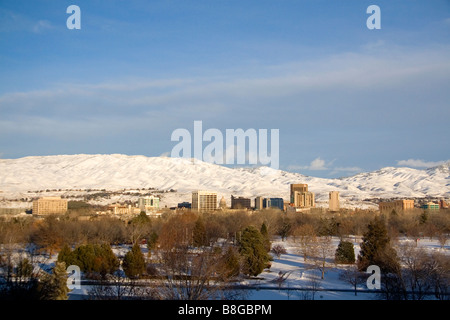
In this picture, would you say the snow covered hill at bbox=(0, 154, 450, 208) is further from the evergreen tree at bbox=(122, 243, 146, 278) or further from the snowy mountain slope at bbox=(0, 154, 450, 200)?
the evergreen tree at bbox=(122, 243, 146, 278)

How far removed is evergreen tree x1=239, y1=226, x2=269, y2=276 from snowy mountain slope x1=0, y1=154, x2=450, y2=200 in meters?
122

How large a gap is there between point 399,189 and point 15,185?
411 feet

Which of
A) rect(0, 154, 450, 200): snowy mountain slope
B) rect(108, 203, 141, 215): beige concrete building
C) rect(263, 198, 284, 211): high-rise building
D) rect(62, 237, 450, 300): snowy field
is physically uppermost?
rect(0, 154, 450, 200): snowy mountain slope

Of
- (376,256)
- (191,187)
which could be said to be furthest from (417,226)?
(191,187)

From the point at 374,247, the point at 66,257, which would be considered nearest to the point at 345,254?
the point at 374,247

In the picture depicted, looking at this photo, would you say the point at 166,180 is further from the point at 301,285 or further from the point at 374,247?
the point at 301,285

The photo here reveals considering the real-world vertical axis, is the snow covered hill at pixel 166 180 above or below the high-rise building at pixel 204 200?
above

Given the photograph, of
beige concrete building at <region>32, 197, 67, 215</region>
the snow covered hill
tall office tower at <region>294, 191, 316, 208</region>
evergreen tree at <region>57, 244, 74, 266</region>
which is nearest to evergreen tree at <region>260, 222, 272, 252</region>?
evergreen tree at <region>57, 244, 74, 266</region>

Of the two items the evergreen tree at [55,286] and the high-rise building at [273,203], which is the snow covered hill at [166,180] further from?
the evergreen tree at [55,286]

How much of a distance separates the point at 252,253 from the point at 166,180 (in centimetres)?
15190

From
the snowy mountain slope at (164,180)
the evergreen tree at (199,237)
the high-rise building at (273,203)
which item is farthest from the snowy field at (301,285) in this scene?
the snowy mountain slope at (164,180)

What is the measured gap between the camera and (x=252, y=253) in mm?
24109

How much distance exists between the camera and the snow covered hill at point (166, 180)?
158m

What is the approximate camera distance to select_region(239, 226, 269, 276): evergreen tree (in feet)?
77.4
